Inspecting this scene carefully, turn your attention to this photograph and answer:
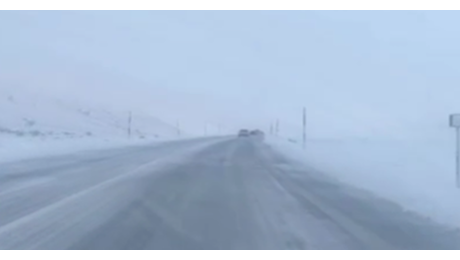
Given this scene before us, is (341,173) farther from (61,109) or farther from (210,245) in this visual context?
(61,109)

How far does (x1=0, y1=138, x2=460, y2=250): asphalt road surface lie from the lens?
28.8ft

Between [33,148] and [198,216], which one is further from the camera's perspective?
[33,148]

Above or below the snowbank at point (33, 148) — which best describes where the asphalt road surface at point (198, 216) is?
below

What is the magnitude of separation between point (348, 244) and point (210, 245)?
1868 millimetres

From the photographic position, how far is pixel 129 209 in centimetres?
1201

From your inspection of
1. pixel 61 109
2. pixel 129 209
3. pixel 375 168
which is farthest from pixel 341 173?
pixel 61 109

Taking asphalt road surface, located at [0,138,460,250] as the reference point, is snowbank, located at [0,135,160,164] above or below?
above

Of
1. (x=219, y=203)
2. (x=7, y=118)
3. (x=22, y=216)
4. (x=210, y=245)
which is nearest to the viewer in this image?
(x=210, y=245)

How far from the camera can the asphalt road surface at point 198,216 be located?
8.79m

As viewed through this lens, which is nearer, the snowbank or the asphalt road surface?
the asphalt road surface

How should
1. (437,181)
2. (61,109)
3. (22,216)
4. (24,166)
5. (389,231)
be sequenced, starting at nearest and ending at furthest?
1. (389,231)
2. (22,216)
3. (437,181)
4. (24,166)
5. (61,109)

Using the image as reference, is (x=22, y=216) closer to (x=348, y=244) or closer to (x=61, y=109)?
(x=348, y=244)

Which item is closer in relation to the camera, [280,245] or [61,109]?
[280,245]

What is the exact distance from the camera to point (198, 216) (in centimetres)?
1134
